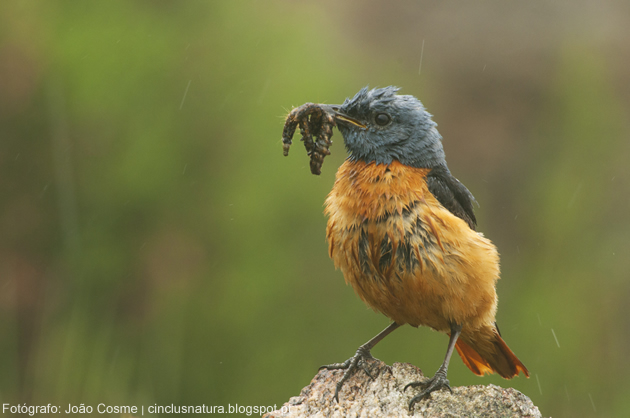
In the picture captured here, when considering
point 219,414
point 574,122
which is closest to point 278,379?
point 219,414

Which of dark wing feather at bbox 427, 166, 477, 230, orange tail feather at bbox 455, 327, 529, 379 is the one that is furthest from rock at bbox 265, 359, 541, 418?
dark wing feather at bbox 427, 166, 477, 230

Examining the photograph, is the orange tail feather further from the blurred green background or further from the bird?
the blurred green background

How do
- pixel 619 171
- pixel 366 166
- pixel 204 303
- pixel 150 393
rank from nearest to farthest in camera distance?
pixel 366 166, pixel 150 393, pixel 204 303, pixel 619 171

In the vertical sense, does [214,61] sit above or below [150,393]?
above

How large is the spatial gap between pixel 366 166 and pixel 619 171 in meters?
5.32

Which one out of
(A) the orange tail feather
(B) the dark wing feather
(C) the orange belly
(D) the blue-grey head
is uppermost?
(D) the blue-grey head

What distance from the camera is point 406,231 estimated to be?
345cm

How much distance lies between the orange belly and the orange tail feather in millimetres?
306

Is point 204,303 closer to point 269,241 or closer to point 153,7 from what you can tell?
point 269,241

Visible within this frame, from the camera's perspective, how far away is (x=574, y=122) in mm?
7594

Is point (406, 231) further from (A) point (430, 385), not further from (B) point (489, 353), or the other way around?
(B) point (489, 353)

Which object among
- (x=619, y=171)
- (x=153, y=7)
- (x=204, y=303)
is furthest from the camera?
(x=619, y=171)

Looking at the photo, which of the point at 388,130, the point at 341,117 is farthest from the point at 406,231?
the point at 341,117

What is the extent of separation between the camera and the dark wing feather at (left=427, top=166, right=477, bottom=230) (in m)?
3.66
